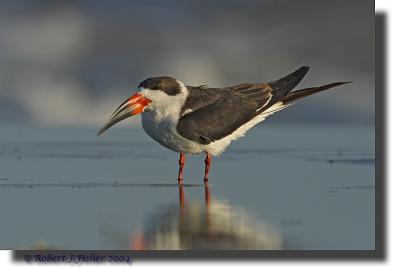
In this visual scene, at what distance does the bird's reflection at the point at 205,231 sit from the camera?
6.25 metres

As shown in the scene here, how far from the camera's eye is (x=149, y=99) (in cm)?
884

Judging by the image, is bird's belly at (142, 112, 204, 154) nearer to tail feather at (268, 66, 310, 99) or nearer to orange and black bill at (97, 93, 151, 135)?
orange and black bill at (97, 93, 151, 135)

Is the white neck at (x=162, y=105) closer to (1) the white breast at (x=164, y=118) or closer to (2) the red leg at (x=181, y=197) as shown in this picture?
(1) the white breast at (x=164, y=118)

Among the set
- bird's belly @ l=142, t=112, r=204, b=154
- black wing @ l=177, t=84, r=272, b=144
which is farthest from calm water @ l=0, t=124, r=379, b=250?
black wing @ l=177, t=84, r=272, b=144

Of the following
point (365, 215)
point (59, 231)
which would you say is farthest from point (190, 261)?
point (365, 215)

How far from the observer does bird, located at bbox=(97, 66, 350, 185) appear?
28.9ft

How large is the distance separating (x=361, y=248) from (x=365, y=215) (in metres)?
0.82

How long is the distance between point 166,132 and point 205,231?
7.84 ft

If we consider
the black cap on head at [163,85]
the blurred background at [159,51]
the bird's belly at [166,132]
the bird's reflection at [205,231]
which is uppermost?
the blurred background at [159,51]

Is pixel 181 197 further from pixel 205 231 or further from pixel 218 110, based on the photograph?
pixel 218 110

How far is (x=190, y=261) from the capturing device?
6.20 m
